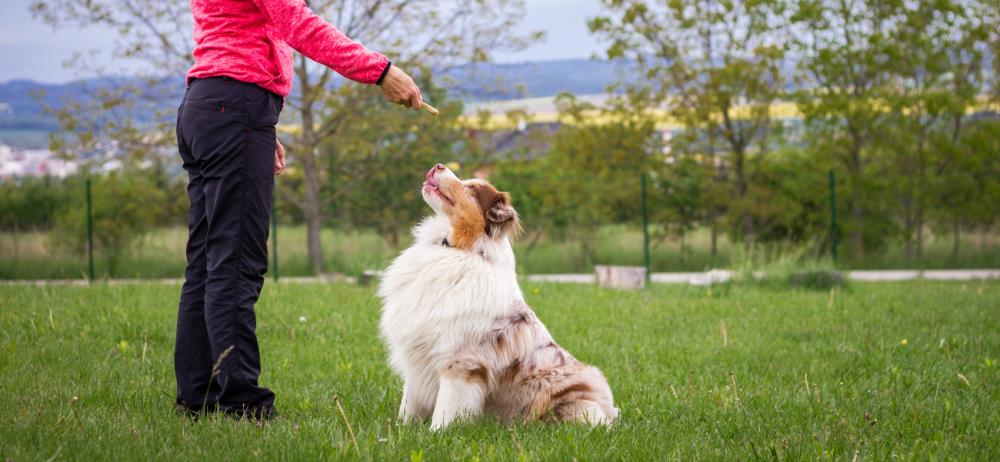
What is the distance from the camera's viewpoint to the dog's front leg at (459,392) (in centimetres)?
416

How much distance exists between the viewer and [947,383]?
571 cm

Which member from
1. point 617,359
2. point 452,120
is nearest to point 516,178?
point 452,120

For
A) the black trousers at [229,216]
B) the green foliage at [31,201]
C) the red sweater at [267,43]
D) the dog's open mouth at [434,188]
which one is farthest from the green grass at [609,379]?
the green foliage at [31,201]

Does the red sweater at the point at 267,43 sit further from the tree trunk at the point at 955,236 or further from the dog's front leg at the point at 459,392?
the tree trunk at the point at 955,236

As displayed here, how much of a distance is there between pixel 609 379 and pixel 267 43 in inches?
123

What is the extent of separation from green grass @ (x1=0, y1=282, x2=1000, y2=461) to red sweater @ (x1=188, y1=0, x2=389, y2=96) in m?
1.49

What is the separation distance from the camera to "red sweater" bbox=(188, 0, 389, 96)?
12.7ft

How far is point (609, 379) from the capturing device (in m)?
5.95

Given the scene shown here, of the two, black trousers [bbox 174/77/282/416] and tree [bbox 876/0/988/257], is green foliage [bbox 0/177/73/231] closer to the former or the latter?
black trousers [bbox 174/77/282/416]

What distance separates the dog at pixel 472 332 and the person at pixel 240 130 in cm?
67

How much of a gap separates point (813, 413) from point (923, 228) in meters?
14.9

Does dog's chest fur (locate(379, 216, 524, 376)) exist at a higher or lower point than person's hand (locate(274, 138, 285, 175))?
lower

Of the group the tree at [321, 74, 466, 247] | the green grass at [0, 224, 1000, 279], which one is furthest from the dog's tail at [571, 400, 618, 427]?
the tree at [321, 74, 466, 247]

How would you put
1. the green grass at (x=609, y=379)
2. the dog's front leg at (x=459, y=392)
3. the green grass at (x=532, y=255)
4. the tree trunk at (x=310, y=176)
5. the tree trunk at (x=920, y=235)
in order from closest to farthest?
the green grass at (x=609, y=379), the dog's front leg at (x=459, y=392), the green grass at (x=532, y=255), the tree trunk at (x=310, y=176), the tree trunk at (x=920, y=235)
